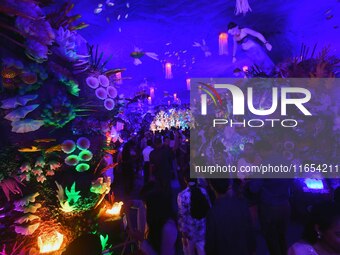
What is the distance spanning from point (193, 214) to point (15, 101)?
2.36 meters

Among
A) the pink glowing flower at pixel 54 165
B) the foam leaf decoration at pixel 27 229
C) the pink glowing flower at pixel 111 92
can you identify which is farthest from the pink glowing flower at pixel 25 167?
the pink glowing flower at pixel 111 92

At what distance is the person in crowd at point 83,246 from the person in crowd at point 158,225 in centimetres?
117

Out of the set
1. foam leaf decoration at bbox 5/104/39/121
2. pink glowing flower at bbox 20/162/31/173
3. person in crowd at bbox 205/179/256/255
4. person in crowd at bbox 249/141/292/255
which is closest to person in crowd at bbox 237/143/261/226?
person in crowd at bbox 249/141/292/255

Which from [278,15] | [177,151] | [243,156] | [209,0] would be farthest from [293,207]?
[278,15]

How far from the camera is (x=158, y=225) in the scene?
11.3ft

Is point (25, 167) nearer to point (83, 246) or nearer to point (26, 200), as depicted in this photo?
point (26, 200)

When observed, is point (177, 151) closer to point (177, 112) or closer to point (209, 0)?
point (209, 0)

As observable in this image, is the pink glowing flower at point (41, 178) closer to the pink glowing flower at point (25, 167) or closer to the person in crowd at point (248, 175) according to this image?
the pink glowing flower at point (25, 167)

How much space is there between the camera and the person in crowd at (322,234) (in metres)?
1.83

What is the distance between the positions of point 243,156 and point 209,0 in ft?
34.1

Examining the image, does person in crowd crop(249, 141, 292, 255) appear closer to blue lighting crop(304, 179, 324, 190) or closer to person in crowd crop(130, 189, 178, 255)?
person in crowd crop(130, 189, 178, 255)

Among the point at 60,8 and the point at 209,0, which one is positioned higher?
the point at 209,0

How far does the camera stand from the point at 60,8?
312 centimetres

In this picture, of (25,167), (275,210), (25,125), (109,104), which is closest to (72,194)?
(25,167)
